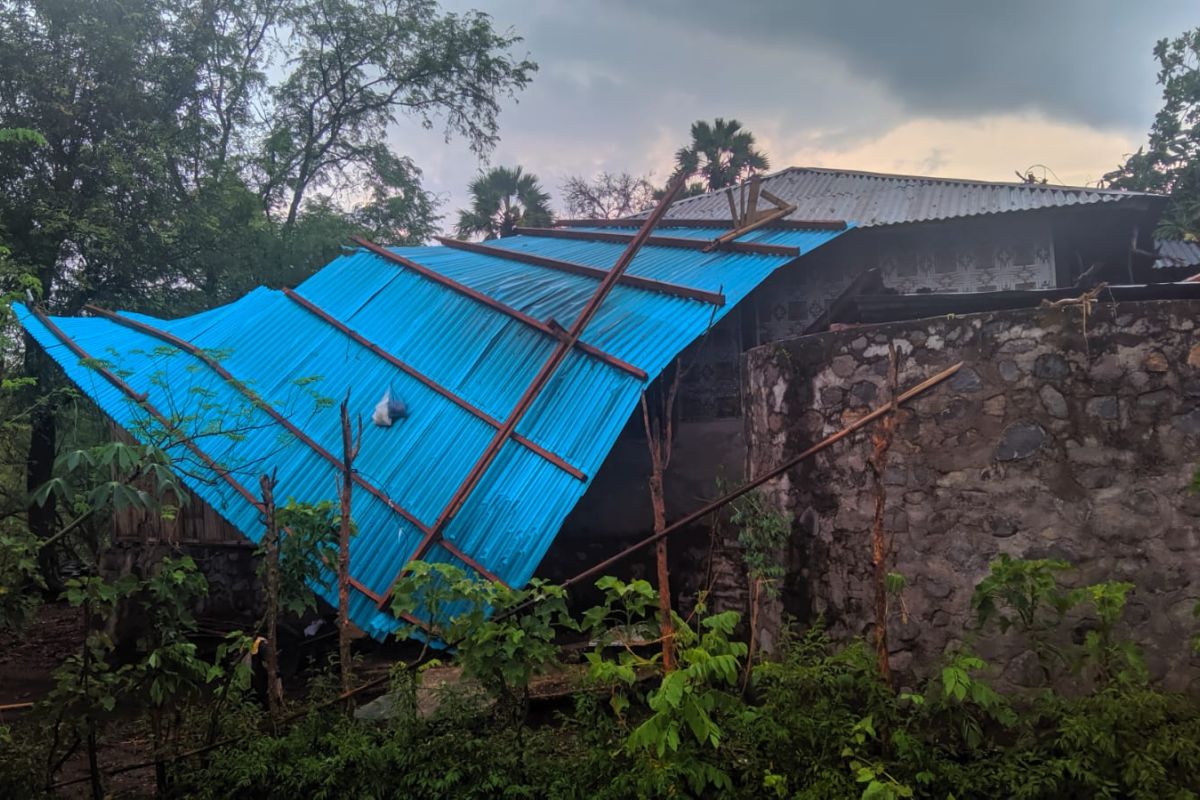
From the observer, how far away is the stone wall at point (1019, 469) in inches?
121

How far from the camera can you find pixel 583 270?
8234 mm

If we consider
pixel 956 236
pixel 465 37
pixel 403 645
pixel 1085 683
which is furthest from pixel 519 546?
pixel 465 37

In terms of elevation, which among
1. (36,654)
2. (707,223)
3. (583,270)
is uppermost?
(707,223)

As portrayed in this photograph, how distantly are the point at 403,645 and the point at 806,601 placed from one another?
3.69 meters

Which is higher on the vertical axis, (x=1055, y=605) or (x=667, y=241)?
(x=667, y=241)

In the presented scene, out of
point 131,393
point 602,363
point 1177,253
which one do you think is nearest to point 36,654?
point 131,393

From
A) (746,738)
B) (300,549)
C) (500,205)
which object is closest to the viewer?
(746,738)

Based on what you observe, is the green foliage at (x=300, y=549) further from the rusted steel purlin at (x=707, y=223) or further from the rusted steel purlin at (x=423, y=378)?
the rusted steel purlin at (x=707, y=223)

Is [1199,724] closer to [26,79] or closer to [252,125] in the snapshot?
[26,79]

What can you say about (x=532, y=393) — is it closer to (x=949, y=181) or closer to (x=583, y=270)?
(x=583, y=270)

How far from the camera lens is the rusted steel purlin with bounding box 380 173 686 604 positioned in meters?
5.57

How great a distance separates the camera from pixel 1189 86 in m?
10.6

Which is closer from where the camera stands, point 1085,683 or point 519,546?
point 1085,683

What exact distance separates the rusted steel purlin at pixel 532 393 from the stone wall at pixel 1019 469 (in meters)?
2.25
